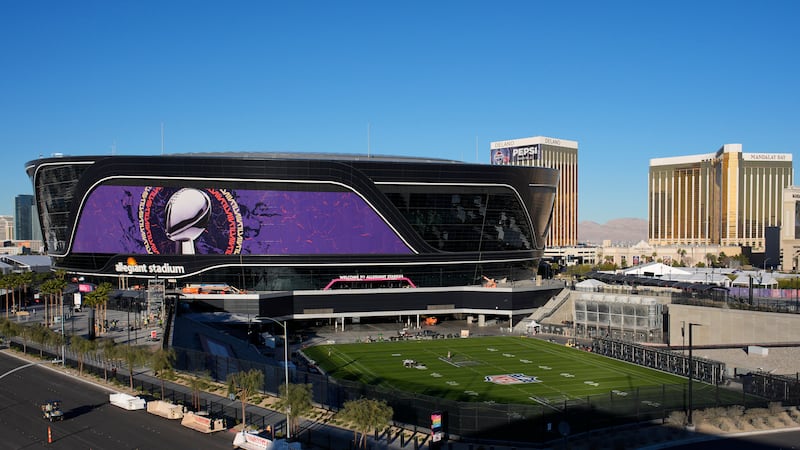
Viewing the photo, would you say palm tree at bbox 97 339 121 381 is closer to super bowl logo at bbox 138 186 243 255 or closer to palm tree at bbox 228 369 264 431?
palm tree at bbox 228 369 264 431

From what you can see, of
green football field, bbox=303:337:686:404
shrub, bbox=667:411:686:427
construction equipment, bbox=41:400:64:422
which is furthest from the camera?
green football field, bbox=303:337:686:404

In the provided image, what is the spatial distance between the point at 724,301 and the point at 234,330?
214ft

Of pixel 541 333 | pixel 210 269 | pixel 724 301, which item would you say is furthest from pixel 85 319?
pixel 724 301

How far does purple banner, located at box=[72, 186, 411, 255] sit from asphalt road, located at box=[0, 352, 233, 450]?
45.6m

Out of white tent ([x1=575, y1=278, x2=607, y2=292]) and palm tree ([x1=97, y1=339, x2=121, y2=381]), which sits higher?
white tent ([x1=575, y1=278, x2=607, y2=292])

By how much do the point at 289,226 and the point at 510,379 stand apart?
158 feet

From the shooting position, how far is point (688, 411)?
164 ft

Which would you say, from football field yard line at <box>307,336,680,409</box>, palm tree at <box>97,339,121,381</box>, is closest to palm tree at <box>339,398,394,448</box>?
football field yard line at <box>307,336,680,409</box>

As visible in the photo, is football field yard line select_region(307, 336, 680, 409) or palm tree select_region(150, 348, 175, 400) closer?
palm tree select_region(150, 348, 175, 400)

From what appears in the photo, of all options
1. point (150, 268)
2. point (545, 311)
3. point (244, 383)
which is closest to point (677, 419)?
point (244, 383)

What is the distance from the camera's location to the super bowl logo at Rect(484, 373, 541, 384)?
69125 millimetres

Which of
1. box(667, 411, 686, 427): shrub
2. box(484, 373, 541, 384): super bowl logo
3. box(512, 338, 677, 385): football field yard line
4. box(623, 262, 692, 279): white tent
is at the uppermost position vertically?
box(623, 262, 692, 279): white tent

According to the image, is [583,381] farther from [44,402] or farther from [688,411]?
[44,402]

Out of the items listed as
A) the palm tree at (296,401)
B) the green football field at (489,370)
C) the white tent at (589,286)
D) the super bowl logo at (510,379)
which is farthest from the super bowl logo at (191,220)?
the palm tree at (296,401)
